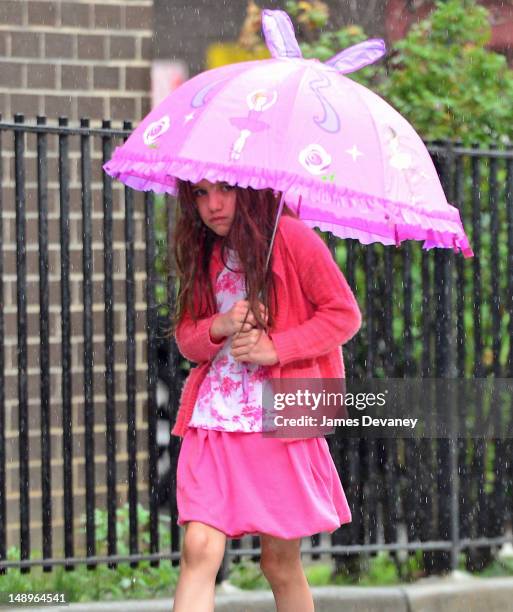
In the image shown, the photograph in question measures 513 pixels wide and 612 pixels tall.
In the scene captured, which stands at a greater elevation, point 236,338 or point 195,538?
point 236,338

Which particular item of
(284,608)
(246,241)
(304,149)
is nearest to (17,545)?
(284,608)

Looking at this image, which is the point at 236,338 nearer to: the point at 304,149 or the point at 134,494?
the point at 304,149

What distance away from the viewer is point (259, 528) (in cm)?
461

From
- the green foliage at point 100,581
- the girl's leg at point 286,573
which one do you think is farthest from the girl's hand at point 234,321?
the green foliage at point 100,581

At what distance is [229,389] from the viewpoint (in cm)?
469

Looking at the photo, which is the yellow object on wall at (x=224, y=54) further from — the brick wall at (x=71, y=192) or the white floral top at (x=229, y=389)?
the white floral top at (x=229, y=389)

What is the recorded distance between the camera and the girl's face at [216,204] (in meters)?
4.57

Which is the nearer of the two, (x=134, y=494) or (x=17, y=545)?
(x=134, y=494)

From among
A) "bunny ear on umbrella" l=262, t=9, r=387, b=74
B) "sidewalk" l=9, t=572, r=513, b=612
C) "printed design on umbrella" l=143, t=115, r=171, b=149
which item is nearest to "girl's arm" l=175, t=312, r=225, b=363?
"printed design on umbrella" l=143, t=115, r=171, b=149

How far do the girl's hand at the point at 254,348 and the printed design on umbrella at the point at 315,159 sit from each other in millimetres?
625

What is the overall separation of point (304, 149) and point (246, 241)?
457mm

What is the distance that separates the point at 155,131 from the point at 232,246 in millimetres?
455

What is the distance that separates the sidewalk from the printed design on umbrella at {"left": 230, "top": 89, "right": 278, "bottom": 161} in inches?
100

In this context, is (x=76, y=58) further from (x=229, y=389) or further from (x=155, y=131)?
(x=229, y=389)
